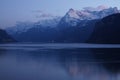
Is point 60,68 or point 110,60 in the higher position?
point 60,68

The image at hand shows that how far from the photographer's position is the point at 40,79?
2141 cm

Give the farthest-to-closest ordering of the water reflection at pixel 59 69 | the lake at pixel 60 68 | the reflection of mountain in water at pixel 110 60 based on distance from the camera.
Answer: the reflection of mountain in water at pixel 110 60 → the lake at pixel 60 68 → the water reflection at pixel 59 69

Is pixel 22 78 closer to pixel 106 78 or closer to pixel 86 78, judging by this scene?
pixel 86 78

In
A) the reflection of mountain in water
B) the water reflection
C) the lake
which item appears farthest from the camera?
the reflection of mountain in water

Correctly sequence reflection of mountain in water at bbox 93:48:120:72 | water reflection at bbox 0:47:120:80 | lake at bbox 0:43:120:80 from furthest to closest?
1. reflection of mountain in water at bbox 93:48:120:72
2. lake at bbox 0:43:120:80
3. water reflection at bbox 0:47:120:80

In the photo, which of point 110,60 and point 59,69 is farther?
point 110,60

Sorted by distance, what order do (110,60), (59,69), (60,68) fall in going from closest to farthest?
(59,69) < (60,68) < (110,60)

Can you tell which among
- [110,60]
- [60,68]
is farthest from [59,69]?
[110,60]

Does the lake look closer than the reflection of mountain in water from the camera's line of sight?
Yes

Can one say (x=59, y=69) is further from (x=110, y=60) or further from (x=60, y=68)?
(x=110, y=60)

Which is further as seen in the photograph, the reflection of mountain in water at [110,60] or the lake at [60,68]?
the reflection of mountain in water at [110,60]

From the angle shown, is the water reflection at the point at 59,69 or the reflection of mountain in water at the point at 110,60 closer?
the water reflection at the point at 59,69

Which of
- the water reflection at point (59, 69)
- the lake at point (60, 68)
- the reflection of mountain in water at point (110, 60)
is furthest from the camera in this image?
the reflection of mountain in water at point (110, 60)

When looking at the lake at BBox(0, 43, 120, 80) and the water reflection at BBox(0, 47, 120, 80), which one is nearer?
the water reflection at BBox(0, 47, 120, 80)
